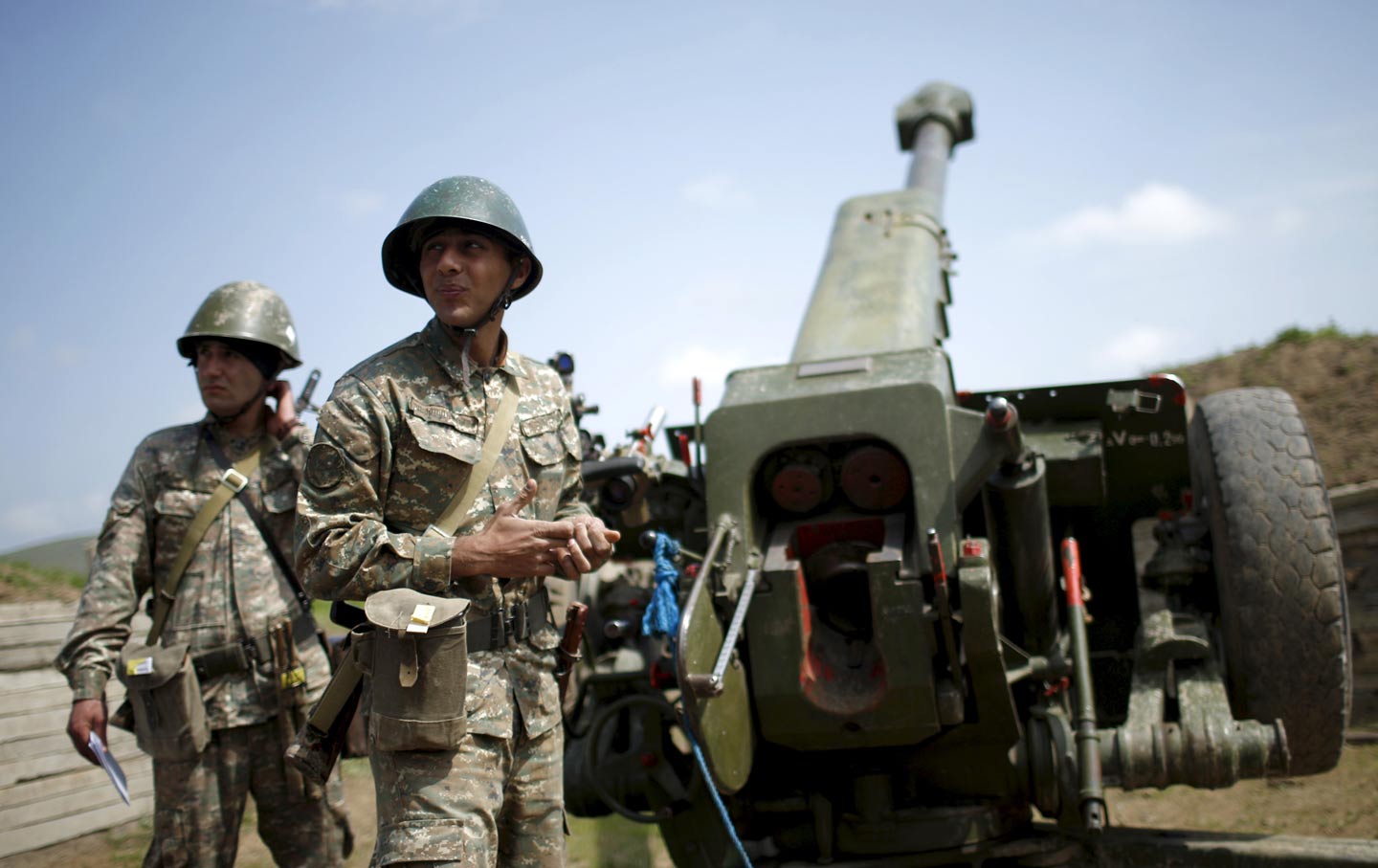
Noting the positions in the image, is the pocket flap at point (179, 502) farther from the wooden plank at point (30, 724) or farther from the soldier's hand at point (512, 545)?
the wooden plank at point (30, 724)

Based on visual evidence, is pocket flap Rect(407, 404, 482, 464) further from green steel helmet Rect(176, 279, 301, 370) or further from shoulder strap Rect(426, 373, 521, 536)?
green steel helmet Rect(176, 279, 301, 370)

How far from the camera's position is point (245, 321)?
14.0 feet

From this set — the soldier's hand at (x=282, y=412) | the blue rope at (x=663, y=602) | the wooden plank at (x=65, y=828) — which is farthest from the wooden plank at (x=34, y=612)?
the blue rope at (x=663, y=602)

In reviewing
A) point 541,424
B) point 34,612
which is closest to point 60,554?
point 34,612

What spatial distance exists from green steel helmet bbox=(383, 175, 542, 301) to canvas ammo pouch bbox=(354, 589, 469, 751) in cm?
96

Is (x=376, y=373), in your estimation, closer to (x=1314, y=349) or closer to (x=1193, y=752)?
(x=1193, y=752)

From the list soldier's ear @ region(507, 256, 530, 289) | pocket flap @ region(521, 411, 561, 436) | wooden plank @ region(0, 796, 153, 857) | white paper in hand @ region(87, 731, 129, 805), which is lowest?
wooden plank @ region(0, 796, 153, 857)

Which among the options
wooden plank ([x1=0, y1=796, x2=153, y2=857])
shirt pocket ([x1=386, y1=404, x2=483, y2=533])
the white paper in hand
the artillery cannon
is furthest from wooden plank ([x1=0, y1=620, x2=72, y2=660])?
shirt pocket ([x1=386, y1=404, x2=483, y2=533])

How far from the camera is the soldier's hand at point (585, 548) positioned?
110 inches

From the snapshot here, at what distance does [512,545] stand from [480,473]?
343 millimetres

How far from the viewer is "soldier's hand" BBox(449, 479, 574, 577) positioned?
2.79 metres

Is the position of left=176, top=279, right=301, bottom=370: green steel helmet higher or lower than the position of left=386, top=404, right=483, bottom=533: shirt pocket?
higher

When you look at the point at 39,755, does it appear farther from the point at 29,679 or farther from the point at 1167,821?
the point at 1167,821

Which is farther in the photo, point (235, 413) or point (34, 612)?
point (34, 612)
